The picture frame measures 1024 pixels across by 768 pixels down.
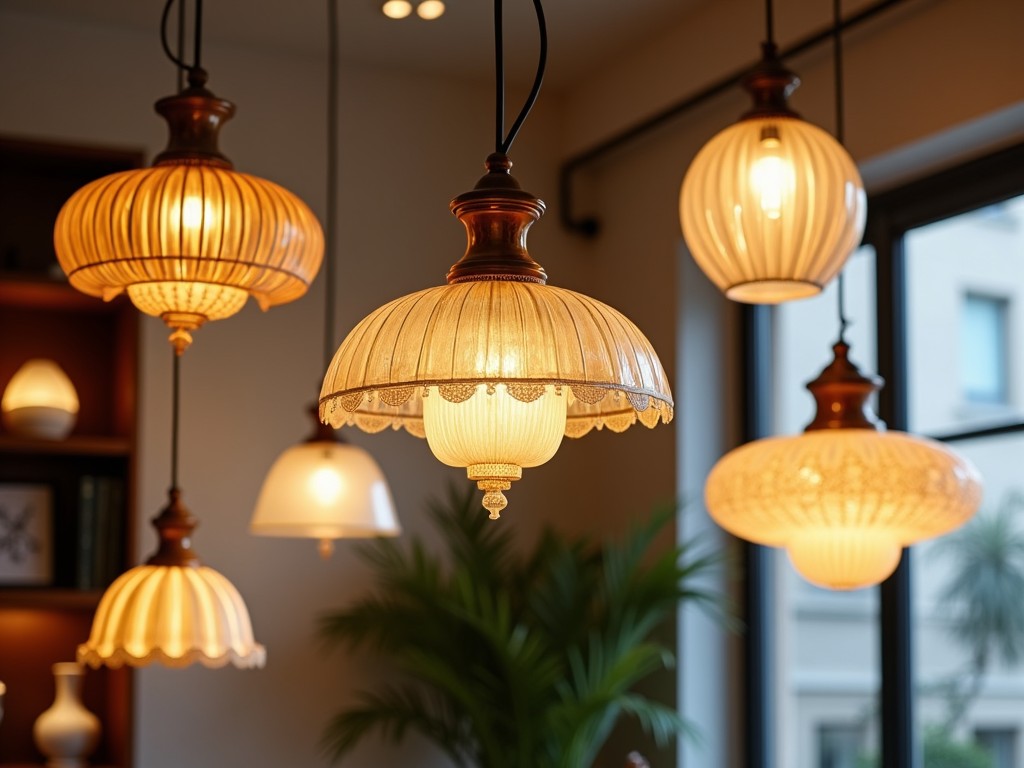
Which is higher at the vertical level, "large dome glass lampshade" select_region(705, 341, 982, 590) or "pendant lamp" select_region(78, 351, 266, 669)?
"large dome glass lampshade" select_region(705, 341, 982, 590)

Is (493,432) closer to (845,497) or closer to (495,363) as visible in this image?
(495,363)

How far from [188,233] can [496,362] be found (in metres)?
0.78

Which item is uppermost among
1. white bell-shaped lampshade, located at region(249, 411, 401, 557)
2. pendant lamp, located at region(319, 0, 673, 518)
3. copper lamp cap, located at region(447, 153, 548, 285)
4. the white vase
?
copper lamp cap, located at region(447, 153, 548, 285)

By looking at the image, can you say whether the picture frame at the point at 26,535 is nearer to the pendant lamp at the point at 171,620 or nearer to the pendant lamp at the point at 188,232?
the pendant lamp at the point at 171,620

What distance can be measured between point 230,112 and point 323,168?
235cm

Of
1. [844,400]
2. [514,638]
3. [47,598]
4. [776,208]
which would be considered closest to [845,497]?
→ [844,400]

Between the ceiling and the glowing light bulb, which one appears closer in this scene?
the glowing light bulb

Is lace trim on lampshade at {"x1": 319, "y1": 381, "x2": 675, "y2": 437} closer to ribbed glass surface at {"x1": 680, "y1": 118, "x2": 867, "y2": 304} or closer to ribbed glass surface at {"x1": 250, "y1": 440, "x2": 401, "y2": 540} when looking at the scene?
ribbed glass surface at {"x1": 680, "y1": 118, "x2": 867, "y2": 304}

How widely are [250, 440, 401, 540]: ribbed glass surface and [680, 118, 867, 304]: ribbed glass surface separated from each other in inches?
50.6

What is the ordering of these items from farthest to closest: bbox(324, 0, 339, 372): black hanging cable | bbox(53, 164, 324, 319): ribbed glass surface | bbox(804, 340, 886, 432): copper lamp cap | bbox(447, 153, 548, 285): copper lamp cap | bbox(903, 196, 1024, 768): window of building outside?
bbox(324, 0, 339, 372): black hanging cable, bbox(903, 196, 1024, 768): window of building outside, bbox(804, 340, 886, 432): copper lamp cap, bbox(53, 164, 324, 319): ribbed glass surface, bbox(447, 153, 548, 285): copper lamp cap

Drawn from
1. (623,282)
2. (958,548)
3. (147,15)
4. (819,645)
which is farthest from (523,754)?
(147,15)

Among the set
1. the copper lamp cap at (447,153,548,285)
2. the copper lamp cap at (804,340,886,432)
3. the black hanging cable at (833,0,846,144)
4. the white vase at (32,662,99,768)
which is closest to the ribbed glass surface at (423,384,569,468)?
the copper lamp cap at (447,153,548,285)

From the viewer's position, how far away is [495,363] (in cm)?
131

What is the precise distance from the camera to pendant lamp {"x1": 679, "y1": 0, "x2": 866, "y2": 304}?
2.02m
